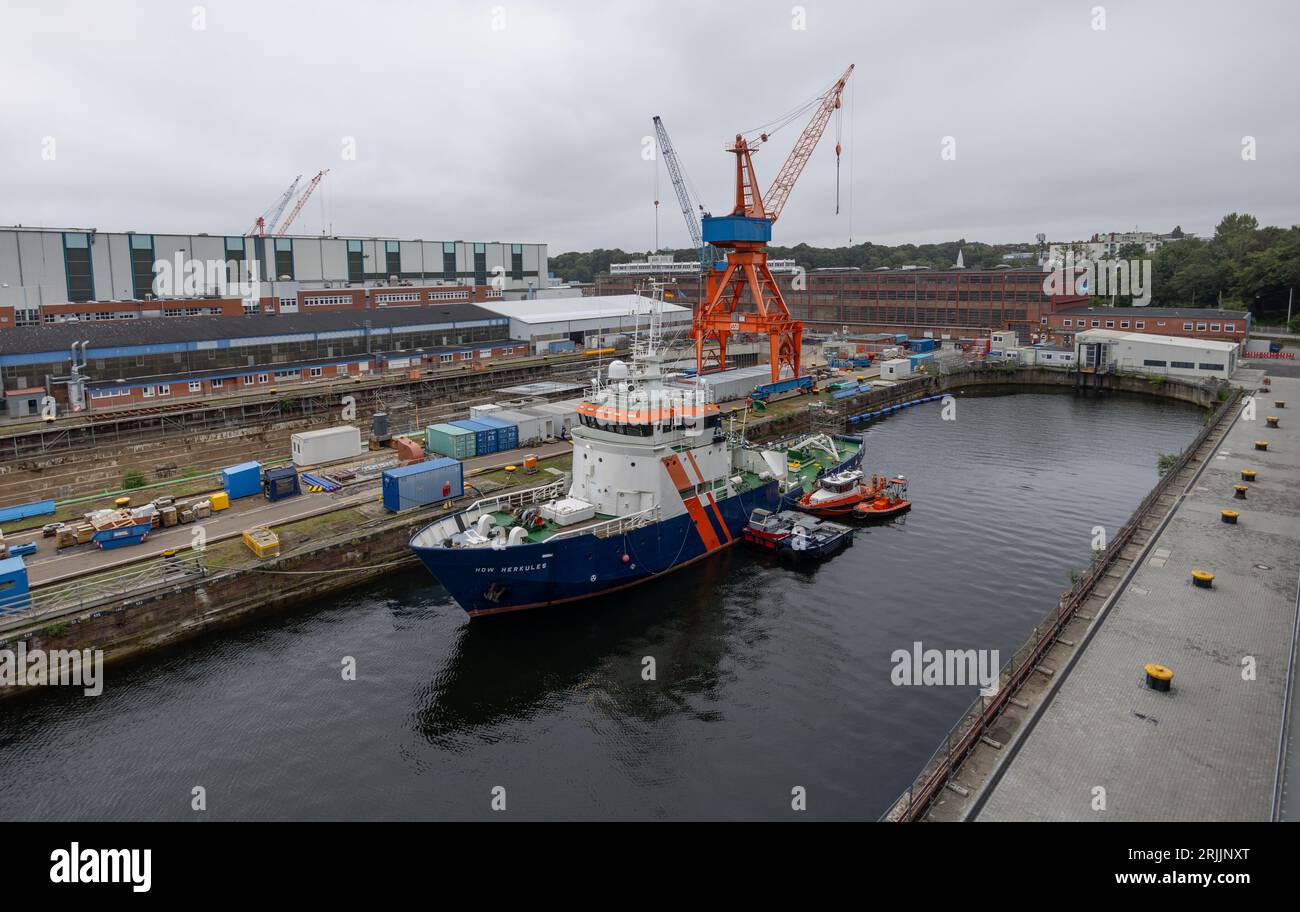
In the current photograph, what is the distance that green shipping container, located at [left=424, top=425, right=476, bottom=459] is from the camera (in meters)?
41.0

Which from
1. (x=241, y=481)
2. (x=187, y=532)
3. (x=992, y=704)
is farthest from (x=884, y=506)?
(x=187, y=532)

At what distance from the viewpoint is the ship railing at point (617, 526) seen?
26.6 m

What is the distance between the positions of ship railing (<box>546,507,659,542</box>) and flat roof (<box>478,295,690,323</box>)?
162 feet

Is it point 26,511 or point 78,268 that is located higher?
point 78,268

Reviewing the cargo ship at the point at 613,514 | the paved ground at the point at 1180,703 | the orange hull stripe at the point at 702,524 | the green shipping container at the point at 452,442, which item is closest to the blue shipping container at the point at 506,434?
the green shipping container at the point at 452,442

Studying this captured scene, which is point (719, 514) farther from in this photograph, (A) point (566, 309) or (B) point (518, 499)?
(A) point (566, 309)

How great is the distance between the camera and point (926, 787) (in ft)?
46.7

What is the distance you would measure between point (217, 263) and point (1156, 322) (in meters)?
98.8

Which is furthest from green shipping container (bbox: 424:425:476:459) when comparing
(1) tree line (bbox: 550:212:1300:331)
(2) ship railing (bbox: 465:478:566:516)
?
(1) tree line (bbox: 550:212:1300:331)

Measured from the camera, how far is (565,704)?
69.6 ft

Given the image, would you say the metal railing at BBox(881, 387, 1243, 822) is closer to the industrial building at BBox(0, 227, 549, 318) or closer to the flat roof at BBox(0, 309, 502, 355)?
the flat roof at BBox(0, 309, 502, 355)

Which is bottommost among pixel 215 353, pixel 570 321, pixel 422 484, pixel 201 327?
pixel 422 484

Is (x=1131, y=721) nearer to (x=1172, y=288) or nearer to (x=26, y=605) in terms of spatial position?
(x=26, y=605)
